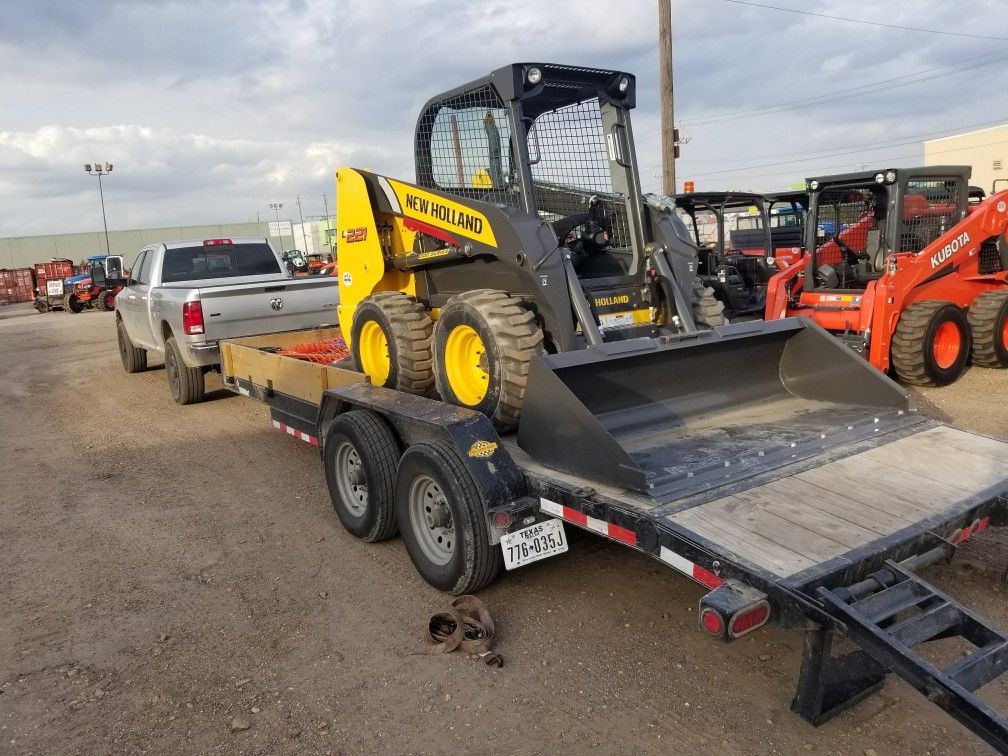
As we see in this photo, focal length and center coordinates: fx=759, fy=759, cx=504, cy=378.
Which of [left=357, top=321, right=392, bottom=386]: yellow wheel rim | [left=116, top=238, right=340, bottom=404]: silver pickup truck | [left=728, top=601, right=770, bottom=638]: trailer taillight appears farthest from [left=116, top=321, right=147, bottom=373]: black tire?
[left=728, top=601, right=770, bottom=638]: trailer taillight

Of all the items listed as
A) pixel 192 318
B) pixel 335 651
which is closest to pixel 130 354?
pixel 192 318

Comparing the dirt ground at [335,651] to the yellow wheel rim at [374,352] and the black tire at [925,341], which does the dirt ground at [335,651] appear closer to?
the yellow wheel rim at [374,352]

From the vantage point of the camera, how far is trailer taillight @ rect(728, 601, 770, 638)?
2547 millimetres

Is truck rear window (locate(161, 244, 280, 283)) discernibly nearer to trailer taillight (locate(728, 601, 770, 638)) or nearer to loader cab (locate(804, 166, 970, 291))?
loader cab (locate(804, 166, 970, 291))

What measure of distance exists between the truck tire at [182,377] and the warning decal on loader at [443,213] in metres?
4.72

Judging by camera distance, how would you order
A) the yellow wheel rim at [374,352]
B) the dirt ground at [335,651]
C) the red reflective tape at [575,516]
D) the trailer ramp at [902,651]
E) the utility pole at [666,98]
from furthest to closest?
the utility pole at [666,98] < the yellow wheel rim at [374,352] < the red reflective tape at [575,516] < the dirt ground at [335,651] < the trailer ramp at [902,651]

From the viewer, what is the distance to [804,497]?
340 centimetres

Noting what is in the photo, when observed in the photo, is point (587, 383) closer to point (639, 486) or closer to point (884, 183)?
point (639, 486)

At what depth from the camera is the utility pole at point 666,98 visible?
16281mm

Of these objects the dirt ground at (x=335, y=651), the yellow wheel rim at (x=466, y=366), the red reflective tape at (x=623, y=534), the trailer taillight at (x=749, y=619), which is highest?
the yellow wheel rim at (x=466, y=366)

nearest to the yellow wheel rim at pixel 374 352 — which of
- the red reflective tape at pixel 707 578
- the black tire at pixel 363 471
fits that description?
the black tire at pixel 363 471

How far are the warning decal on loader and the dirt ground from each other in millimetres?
2048

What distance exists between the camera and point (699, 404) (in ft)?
16.2

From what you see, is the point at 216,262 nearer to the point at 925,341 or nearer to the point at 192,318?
the point at 192,318
